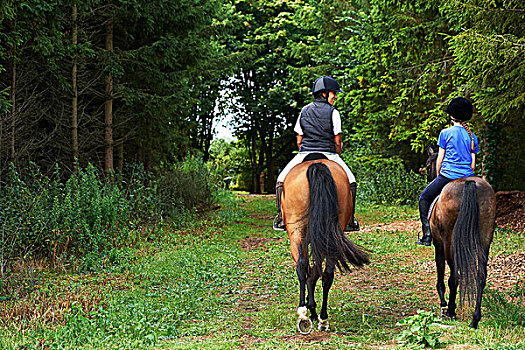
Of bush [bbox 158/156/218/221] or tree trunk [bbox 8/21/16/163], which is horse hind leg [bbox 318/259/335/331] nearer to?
tree trunk [bbox 8/21/16/163]

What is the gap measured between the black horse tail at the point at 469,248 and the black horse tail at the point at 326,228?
1.05 m

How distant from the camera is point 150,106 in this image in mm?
12555

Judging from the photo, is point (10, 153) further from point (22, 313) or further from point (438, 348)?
point (438, 348)

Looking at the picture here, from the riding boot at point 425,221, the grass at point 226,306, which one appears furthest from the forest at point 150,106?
the riding boot at point 425,221

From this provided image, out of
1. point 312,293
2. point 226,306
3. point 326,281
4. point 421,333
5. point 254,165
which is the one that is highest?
point 254,165

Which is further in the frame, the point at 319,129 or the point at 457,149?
the point at 319,129

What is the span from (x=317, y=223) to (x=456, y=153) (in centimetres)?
201

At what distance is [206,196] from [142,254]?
8077 millimetres

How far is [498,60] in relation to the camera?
9602mm

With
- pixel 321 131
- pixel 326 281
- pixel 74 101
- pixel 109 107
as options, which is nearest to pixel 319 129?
pixel 321 131

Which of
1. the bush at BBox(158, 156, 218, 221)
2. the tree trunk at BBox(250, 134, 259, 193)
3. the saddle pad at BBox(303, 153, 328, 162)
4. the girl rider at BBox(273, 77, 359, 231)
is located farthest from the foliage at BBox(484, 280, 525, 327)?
the tree trunk at BBox(250, 134, 259, 193)

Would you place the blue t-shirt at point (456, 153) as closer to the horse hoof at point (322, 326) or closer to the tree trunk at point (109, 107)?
the horse hoof at point (322, 326)

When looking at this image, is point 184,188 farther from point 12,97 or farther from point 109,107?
point 12,97

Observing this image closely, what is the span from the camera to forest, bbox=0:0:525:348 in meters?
8.91
